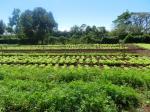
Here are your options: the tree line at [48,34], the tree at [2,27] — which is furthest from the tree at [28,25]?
the tree at [2,27]

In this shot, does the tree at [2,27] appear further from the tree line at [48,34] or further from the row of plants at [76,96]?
the row of plants at [76,96]

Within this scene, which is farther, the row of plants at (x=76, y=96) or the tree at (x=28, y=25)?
the tree at (x=28, y=25)

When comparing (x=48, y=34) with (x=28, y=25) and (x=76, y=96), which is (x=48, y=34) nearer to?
(x=28, y=25)

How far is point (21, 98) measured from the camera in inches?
388

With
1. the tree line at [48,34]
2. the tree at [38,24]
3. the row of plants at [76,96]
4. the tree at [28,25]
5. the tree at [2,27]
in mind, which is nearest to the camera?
the row of plants at [76,96]

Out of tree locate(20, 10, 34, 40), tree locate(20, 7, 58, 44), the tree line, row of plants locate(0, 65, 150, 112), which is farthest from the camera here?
tree locate(20, 10, 34, 40)

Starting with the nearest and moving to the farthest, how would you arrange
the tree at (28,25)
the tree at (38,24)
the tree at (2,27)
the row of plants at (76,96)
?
the row of plants at (76,96) < the tree at (38,24) < the tree at (28,25) < the tree at (2,27)

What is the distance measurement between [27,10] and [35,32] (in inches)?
262

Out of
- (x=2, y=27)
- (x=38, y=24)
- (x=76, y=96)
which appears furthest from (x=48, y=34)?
(x=76, y=96)

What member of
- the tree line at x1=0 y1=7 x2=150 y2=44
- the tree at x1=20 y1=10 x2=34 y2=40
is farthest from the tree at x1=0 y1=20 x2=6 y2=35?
the tree at x1=20 y1=10 x2=34 y2=40

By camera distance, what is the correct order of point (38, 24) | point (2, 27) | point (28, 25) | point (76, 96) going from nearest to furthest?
point (76, 96) < point (28, 25) < point (38, 24) < point (2, 27)

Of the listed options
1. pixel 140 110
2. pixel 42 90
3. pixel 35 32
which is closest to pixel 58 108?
pixel 42 90

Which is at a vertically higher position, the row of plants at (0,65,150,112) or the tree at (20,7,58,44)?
the tree at (20,7,58,44)

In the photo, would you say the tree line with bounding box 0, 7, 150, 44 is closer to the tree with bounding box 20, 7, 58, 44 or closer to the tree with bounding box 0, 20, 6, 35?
the tree with bounding box 20, 7, 58, 44
